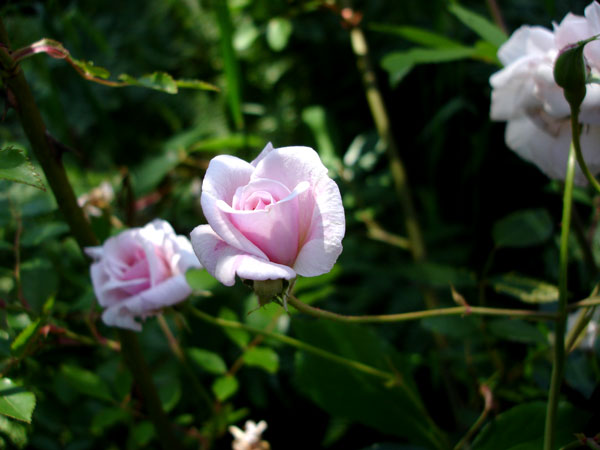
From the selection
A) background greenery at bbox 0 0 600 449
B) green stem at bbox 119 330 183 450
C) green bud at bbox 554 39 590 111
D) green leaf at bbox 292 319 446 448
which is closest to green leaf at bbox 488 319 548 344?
background greenery at bbox 0 0 600 449

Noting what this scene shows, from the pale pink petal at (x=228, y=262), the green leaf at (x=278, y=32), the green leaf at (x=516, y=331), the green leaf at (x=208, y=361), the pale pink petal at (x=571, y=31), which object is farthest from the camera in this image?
the green leaf at (x=278, y=32)

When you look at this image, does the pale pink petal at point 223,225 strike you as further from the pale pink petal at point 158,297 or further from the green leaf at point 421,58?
the green leaf at point 421,58

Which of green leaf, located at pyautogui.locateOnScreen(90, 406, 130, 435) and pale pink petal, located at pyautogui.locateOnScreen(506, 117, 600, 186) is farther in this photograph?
green leaf, located at pyautogui.locateOnScreen(90, 406, 130, 435)

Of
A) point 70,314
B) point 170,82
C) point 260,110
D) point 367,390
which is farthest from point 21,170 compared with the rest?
point 260,110

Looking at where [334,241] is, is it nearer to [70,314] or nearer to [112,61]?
[70,314]

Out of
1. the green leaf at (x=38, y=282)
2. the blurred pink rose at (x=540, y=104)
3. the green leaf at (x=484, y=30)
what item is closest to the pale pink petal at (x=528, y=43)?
the blurred pink rose at (x=540, y=104)

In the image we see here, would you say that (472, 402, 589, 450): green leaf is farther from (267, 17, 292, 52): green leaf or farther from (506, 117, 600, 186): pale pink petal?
(267, 17, 292, 52): green leaf
